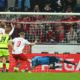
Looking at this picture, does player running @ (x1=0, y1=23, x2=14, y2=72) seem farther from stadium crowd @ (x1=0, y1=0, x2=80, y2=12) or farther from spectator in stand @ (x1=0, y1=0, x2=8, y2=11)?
spectator in stand @ (x1=0, y1=0, x2=8, y2=11)

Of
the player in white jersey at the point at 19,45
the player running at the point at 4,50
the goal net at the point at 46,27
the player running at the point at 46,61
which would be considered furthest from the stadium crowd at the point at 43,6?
the player running at the point at 46,61

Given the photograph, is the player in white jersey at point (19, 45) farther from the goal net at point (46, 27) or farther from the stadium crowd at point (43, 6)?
the stadium crowd at point (43, 6)

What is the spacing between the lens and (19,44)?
36.9 ft

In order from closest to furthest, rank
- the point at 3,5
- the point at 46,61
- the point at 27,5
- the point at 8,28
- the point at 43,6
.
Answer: the point at 46,61, the point at 8,28, the point at 43,6, the point at 27,5, the point at 3,5

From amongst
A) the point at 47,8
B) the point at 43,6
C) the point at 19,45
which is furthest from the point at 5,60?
the point at 43,6

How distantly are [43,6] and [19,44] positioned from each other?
3.21 meters

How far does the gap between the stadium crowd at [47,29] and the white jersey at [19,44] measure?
15 centimetres

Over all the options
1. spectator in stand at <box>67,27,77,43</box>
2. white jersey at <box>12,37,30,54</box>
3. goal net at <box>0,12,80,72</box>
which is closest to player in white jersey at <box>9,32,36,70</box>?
white jersey at <box>12,37,30,54</box>

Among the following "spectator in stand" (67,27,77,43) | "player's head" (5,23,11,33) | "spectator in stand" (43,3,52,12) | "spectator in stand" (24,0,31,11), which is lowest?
"spectator in stand" (67,27,77,43)

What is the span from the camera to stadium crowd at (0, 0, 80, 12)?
1401 cm

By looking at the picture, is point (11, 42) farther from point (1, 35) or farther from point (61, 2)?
point (61, 2)

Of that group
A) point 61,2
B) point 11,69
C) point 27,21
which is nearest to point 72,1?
point 61,2

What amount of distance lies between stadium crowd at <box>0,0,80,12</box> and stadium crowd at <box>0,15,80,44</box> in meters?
2.59

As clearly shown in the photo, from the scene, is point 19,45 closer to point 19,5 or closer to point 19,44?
point 19,44
